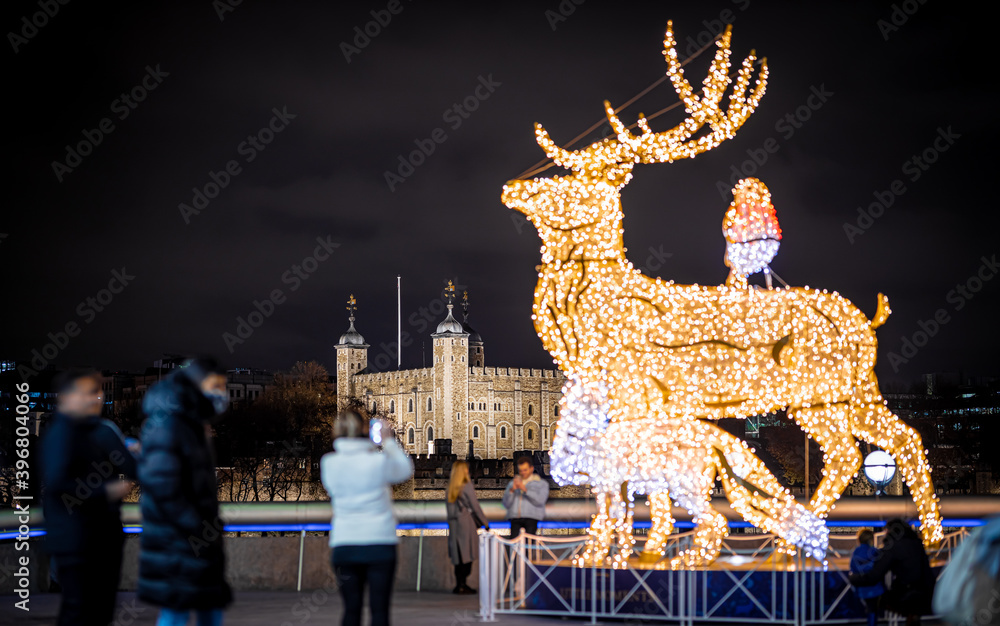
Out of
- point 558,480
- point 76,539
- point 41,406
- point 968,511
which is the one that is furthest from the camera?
point 41,406

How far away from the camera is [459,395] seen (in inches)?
4296

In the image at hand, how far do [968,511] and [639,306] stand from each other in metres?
7.61

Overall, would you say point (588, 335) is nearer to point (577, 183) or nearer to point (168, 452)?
point (577, 183)

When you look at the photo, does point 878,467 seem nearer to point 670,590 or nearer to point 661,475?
point 661,475

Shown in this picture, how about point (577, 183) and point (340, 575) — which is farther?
point (577, 183)

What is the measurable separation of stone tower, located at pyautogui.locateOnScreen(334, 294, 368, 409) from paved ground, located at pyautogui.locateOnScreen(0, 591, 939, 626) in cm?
10184

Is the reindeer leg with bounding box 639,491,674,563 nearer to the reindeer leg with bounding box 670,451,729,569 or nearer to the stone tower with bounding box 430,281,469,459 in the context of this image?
the reindeer leg with bounding box 670,451,729,569

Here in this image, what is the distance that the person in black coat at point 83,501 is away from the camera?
23.5 feet

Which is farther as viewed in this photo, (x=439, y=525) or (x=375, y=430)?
(x=439, y=525)

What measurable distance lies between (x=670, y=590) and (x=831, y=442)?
2102 millimetres

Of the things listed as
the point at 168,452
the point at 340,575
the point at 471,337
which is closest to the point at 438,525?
the point at 340,575

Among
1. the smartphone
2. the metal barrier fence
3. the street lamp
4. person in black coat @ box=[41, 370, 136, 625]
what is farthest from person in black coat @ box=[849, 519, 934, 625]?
the street lamp

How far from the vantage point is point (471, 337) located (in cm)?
11112

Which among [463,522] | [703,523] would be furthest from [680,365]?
[463,522]
